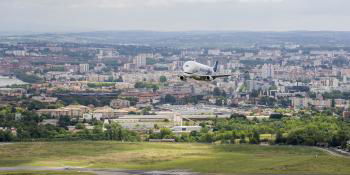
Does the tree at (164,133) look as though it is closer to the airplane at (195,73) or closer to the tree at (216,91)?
the airplane at (195,73)

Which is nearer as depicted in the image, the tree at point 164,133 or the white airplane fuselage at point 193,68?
the white airplane fuselage at point 193,68

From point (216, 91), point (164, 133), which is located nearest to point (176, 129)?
point (164, 133)

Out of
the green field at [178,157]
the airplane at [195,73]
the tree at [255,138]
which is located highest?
the airplane at [195,73]

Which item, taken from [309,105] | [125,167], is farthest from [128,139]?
[309,105]

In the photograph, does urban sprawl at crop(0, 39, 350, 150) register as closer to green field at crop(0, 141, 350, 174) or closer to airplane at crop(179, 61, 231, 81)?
green field at crop(0, 141, 350, 174)

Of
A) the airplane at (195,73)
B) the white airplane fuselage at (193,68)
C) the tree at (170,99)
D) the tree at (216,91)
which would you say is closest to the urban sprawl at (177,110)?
the tree at (216,91)

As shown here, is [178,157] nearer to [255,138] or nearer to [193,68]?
[193,68]

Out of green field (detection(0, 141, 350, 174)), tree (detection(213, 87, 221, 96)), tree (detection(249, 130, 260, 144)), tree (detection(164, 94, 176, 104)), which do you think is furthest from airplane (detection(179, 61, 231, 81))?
tree (detection(213, 87, 221, 96))

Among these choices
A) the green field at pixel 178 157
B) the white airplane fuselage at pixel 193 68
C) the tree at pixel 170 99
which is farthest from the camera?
the tree at pixel 170 99
